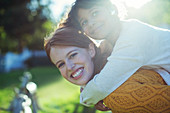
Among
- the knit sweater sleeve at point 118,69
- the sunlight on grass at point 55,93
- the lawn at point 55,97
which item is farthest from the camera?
the sunlight on grass at point 55,93

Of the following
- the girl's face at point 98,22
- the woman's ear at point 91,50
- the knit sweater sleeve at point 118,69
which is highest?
the girl's face at point 98,22

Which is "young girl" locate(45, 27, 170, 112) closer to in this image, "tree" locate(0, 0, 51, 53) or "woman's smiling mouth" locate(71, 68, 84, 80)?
"woman's smiling mouth" locate(71, 68, 84, 80)

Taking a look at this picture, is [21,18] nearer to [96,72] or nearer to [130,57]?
[96,72]

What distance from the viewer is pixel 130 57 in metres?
1.87

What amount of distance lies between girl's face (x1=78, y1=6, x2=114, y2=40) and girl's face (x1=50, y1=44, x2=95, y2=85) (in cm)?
24

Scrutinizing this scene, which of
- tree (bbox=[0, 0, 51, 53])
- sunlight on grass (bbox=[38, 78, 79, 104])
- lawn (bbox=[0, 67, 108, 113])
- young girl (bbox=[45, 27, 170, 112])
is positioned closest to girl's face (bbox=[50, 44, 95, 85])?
young girl (bbox=[45, 27, 170, 112])

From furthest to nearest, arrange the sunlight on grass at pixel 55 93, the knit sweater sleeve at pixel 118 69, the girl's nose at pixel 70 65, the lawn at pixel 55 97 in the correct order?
the sunlight on grass at pixel 55 93 < the lawn at pixel 55 97 < the girl's nose at pixel 70 65 < the knit sweater sleeve at pixel 118 69

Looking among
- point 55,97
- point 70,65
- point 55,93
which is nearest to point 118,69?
point 70,65

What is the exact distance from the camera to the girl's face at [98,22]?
2.26 meters

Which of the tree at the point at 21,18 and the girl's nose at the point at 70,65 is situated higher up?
the tree at the point at 21,18

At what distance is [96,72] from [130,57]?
1.69 feet

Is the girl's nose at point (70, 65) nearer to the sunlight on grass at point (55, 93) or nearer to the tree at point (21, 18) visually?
the sunlight on grass at point (55, 93)

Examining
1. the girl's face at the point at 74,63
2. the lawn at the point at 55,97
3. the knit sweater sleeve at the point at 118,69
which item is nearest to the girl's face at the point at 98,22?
the girl's face at the point at 74,63

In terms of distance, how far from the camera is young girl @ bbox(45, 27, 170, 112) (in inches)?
74.5
